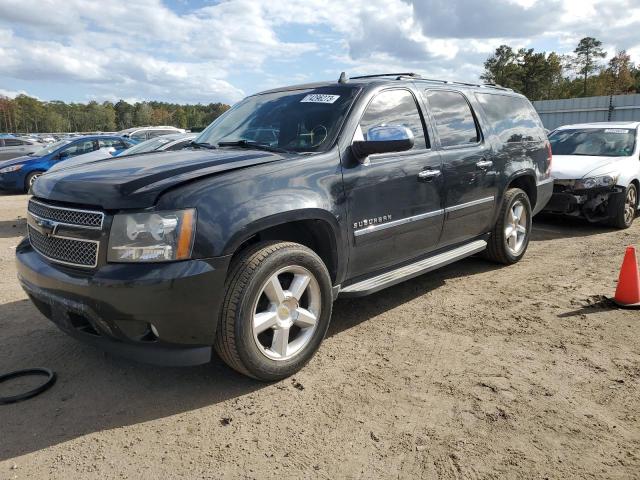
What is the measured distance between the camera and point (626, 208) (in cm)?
782

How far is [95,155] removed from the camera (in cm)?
1090

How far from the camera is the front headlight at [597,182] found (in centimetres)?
757

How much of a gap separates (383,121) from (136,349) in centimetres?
242

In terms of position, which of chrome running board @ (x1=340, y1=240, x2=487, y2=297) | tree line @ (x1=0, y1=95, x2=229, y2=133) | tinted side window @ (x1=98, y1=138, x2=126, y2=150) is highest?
tree line @ (x1=0, y1=95, x2=229, y2=133)

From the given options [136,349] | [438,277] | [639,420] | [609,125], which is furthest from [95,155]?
[639,420]

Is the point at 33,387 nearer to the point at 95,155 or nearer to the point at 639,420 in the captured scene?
the point at 639,420

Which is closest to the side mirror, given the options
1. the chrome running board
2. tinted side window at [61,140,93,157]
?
the chrome running board

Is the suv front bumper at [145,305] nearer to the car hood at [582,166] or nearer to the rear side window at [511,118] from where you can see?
the rear side window at [511,118]

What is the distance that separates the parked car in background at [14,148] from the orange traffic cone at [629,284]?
719 inches

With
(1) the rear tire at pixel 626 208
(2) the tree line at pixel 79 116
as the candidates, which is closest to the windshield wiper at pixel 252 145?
(1) the rear tire at pixel 626 208

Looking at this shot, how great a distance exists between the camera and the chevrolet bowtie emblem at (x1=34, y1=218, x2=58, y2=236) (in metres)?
3.04

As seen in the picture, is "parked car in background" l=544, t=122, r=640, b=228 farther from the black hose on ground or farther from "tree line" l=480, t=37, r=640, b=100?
"tree line" l=480, t=37, r=640, b=100

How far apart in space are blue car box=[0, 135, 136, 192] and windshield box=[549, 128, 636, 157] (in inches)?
411

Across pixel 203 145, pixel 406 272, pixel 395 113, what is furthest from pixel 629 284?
pixel 203 145
